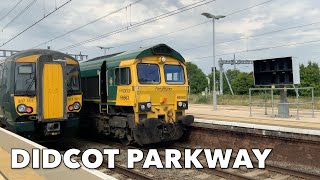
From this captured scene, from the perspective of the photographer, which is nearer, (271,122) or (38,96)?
(38,96)

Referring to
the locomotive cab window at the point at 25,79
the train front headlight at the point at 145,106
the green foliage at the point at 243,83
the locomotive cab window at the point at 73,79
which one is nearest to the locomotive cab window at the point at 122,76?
the train front headlight at the point at 145,106

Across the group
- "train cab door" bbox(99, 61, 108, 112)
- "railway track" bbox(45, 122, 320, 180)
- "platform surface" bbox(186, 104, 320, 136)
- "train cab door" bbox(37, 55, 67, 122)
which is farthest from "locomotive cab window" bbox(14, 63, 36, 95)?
"platform surface" bbox(186, 104, 320, 136)

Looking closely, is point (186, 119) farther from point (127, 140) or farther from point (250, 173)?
point (250, 173)

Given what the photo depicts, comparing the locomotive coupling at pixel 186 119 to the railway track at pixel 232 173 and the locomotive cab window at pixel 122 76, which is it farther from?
the railway track at pixel 232 173

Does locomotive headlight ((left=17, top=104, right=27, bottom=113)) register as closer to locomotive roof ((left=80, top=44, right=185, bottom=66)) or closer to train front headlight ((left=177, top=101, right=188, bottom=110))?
locomotive roof ((left=80, top=44, right=185, bottom=66))

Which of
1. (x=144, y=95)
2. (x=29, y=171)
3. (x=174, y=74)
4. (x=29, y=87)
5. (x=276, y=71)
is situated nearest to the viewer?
(x=29, y=171)

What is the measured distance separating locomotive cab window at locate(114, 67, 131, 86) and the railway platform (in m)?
4.23

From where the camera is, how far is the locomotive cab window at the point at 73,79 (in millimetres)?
13141

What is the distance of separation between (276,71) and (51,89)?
1073 cm

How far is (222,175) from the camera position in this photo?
31.7 ft

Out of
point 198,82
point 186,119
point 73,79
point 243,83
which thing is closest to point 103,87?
point 73,79

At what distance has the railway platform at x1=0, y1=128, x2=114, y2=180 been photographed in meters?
5.83

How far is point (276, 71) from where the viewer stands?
58.5 feet

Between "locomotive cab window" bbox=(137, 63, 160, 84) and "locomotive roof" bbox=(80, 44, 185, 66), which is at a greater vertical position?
"locomotive roof" bbox=(80, 44, 185, 66)
